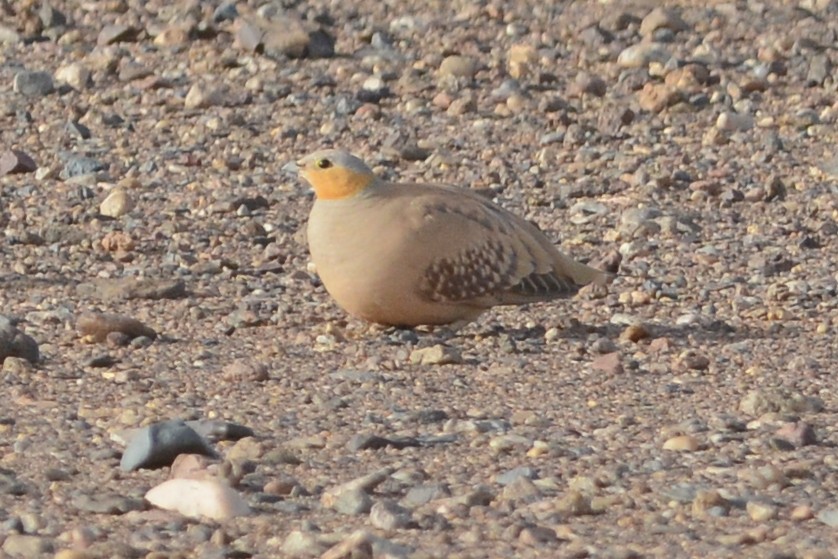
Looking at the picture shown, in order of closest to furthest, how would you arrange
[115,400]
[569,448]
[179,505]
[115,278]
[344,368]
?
1. [179,505]
2. [569,448]
3. [115,400]
4. [344,368]
5. [115,278]

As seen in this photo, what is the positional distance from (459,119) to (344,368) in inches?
169

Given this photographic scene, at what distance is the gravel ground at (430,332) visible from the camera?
456 centimetres

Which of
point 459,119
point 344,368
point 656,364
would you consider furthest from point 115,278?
point 459,119

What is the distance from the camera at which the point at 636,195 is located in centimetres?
924

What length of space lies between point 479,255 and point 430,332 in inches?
12.9

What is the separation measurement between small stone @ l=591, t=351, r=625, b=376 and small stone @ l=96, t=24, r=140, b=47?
5934 millimetres

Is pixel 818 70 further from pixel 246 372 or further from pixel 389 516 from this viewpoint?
pixel 389 516

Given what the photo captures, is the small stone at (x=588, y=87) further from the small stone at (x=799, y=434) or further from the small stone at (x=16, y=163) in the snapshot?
the small stone at (x=799, y=434)

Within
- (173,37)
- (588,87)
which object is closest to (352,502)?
(588,87)

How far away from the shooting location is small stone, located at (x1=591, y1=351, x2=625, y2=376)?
631 centimetres

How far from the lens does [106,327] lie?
263 inches

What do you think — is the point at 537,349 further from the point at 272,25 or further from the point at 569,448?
the point at 272,25

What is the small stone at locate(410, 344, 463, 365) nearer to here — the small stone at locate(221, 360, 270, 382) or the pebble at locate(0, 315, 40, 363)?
the small stone at locate(221, 360, 270, 382)

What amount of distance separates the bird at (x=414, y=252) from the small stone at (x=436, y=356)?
10.1 inches
